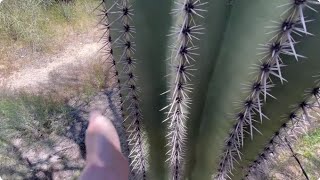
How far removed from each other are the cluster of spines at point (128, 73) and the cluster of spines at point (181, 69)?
0.50 feet

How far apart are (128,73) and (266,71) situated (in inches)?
18.6

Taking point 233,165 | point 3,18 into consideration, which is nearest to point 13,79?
point 3,18

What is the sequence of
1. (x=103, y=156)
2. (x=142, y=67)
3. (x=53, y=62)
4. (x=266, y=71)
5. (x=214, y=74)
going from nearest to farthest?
1. (x=103, y=156)
2. (x=266, y=71)
3. (x=214, y=74)
4. (x=142, y=67)
5. (x=53, y=62)

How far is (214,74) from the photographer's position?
1.05 metres

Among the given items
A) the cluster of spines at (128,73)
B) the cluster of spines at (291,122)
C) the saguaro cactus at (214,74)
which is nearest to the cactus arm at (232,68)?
the saguaro cactus at (214,74)

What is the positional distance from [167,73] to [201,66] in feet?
0.33

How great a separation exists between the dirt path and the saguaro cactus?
1929 mm

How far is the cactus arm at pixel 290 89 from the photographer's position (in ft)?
2.89

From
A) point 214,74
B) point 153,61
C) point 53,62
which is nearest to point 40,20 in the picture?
point 53,62

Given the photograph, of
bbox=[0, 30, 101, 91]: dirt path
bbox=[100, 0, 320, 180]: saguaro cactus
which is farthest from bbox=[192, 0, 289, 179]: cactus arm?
bbox=[0, 30, 101, 91]: dirt path

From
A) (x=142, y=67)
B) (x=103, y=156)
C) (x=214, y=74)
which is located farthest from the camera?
(x=142, y=67)

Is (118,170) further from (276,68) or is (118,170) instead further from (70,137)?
(70,137)

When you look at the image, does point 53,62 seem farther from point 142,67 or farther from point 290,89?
point 290,89

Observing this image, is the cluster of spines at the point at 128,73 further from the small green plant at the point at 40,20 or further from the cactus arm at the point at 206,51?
the small green plant at the point at 40,20
